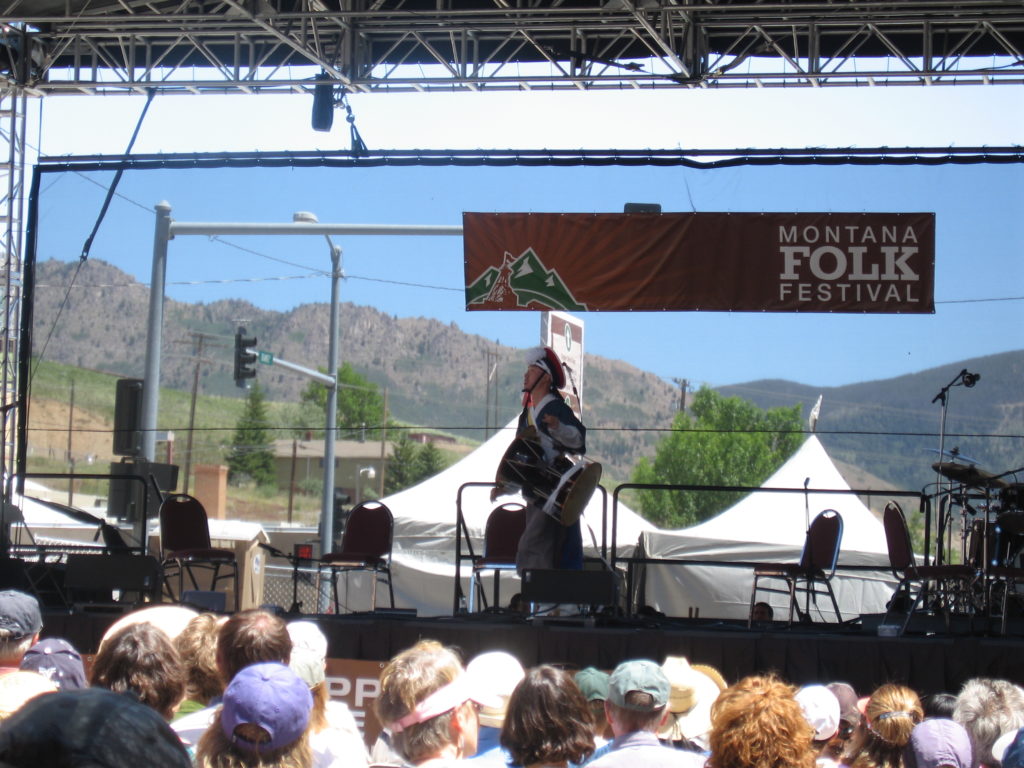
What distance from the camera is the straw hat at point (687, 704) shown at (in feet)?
14.4

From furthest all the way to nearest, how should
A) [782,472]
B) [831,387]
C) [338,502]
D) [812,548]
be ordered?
[831,387], [338,502], [782,472], [812,548]

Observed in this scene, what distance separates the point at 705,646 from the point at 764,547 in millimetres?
7375

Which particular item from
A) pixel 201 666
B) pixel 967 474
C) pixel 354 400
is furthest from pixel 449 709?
pixel 354 400

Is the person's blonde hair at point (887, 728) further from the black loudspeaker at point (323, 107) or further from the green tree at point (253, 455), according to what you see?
the green tree at point (253, 455)

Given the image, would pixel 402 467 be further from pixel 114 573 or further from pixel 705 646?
pixel 705 646

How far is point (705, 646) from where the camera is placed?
6457 millimetres

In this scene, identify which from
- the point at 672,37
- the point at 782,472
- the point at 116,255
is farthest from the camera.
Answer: the point at 116,255

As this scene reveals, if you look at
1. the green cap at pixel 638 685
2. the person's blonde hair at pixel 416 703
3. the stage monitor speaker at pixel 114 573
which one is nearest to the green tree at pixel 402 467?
the stage monitor speaker at pixel 114 573

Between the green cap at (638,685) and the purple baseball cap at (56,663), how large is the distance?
62.5 inches

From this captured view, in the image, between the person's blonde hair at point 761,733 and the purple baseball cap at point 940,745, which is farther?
the purple baseball cap at point 940,745

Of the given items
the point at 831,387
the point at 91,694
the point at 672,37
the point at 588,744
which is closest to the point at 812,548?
the point at 672,37

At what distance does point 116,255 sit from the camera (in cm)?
11438

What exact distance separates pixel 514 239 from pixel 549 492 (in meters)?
2.68

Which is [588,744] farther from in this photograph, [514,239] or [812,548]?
[514,239]
